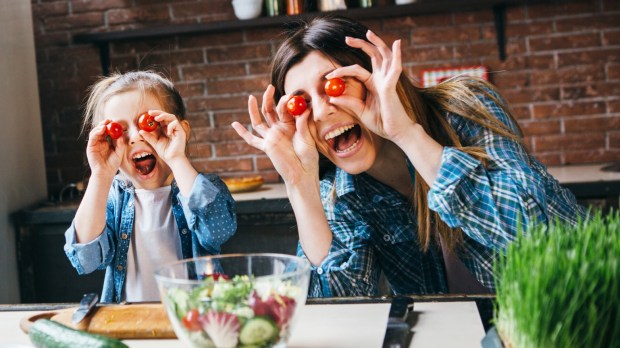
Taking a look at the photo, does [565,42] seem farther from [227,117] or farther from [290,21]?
[227,117]

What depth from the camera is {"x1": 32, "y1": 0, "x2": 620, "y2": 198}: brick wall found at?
11.0ft

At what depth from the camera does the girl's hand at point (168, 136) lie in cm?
175

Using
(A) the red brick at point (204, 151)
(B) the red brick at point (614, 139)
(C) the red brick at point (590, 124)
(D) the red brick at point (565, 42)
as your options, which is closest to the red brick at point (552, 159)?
(C) the red brick at point (590, 124)

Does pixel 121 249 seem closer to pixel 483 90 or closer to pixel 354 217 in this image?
pixel 354 217

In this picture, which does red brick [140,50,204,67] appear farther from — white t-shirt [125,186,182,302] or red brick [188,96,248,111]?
white t-shirt [125,186,182,302]

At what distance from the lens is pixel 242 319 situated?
3.04 ft

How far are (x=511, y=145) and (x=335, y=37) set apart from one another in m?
0.47

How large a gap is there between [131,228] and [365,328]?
0.96m

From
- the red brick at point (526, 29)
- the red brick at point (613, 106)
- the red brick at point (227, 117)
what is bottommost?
the red brick at point (613, 106)

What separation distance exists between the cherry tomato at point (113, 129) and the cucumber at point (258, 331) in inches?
37.4

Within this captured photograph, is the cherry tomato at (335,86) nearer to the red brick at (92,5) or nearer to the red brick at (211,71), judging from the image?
the red brick at (211,71)

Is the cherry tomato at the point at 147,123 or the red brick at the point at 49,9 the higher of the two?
the red brick at the point at 49,9

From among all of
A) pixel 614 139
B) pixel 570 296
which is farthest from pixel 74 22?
pixel 570 296

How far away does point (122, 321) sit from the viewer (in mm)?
1186
